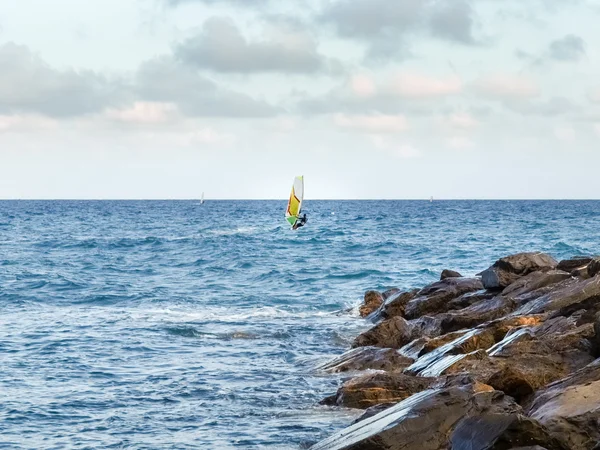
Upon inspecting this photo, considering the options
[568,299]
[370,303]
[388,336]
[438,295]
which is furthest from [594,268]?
[370,303]

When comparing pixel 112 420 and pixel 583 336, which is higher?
pixel 583 336

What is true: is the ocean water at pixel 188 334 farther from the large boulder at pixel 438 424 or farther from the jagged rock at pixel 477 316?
the jagged rock at pixel 477 316

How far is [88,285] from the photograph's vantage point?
36125 millimetres

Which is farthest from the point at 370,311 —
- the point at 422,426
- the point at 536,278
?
the point at 422,426

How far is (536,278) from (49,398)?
10.8m

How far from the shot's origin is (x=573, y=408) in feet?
30.5

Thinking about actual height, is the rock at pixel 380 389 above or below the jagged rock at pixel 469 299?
below

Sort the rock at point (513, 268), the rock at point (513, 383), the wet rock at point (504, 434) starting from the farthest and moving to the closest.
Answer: the rock at point (513, 268)
the rock at point (513, 383)
the wet rock at point (504, 434)

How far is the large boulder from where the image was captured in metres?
8.33

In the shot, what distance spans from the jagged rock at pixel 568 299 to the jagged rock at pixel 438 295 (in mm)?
4117

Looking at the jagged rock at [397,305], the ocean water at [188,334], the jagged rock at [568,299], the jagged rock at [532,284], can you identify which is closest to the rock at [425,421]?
the ocean water at [188,334]

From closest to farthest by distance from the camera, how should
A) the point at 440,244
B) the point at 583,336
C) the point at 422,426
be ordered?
the point at 422,426 < the point at 583,336 < the point at 440,244

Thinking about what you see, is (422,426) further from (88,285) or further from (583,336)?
(88,285)

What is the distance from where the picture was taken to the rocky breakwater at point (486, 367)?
8844mm
